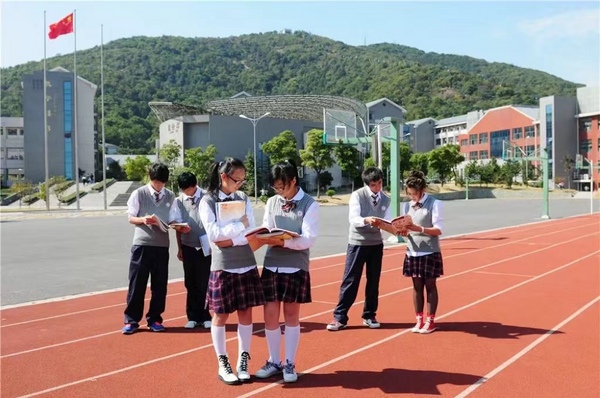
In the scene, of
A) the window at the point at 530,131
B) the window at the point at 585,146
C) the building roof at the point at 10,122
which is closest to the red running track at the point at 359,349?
the window at the point at 585,146

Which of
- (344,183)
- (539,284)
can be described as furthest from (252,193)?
(539,284)

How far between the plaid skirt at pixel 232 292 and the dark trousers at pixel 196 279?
6.28ft

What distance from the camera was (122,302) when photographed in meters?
7.47

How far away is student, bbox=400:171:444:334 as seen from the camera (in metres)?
5.47

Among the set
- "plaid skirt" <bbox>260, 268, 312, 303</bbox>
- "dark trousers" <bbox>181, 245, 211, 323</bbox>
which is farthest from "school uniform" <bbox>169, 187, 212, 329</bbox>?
"plaid skirt" <bbox>260, 268, 312, 303</bbox>

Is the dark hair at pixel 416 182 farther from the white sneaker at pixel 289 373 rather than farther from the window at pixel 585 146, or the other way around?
the window at pixel 585 146

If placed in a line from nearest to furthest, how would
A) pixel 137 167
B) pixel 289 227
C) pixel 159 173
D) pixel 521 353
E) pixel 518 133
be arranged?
pixel 289 227
pixel 521 353
pixel 159 173
pixel 137 167
pixel 518 133

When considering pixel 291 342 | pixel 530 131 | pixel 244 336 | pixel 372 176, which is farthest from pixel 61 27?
pixel 530 131

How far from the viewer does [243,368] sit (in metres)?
4.11

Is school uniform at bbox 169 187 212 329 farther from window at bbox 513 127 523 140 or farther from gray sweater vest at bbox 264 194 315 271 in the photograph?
window at bbox 513 127 523 140

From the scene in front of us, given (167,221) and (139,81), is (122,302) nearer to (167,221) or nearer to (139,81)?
(167,221)

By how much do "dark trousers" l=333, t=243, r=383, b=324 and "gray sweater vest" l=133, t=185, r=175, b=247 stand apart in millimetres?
1872

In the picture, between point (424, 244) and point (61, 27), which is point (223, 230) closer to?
point (424, 244)

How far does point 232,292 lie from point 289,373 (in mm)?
731
